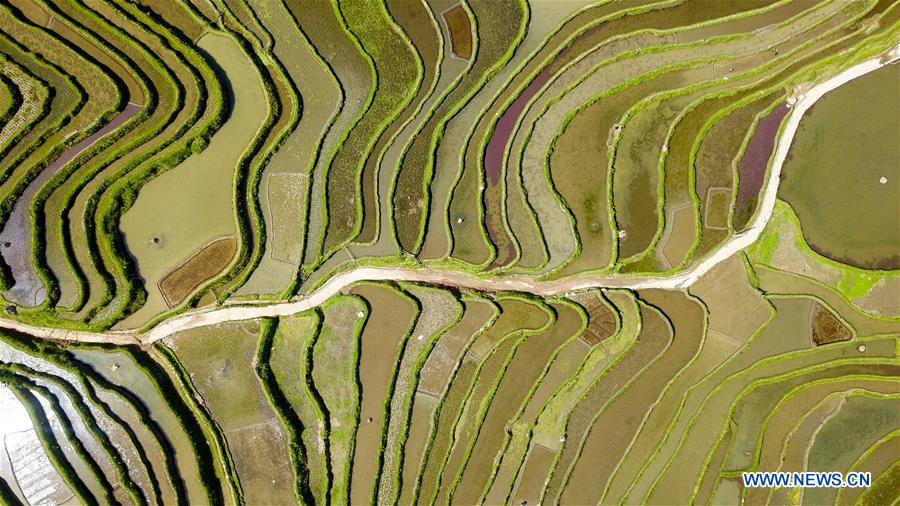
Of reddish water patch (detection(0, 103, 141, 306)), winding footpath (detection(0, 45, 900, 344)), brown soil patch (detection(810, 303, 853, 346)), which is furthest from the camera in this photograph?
brown soil patch (detection(810, 303, 853, 346))

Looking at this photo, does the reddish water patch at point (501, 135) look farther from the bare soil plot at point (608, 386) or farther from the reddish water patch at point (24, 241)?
the reddish water patch at point (24, 241)

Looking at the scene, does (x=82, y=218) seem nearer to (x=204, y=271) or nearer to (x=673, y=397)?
(x=204, y=271)

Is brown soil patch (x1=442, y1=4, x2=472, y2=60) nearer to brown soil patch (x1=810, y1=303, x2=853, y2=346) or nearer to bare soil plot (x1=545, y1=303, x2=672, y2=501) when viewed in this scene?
bare soil plot (x1=545, y1=303, x2=672, y2=501)

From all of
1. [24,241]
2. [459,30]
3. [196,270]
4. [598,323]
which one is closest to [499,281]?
[598,323]

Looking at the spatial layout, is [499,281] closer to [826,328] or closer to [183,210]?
[183,210]

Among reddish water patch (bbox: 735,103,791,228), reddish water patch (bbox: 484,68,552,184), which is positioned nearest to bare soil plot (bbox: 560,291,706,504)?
reddish water patch (bbox: 735,103,791,228)

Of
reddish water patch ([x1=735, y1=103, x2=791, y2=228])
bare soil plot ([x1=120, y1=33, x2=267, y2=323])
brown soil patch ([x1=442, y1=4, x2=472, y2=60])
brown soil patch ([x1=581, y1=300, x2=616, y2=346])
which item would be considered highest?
reddish water patch ([x1=735, y1=103, x2=791, y2=228])
